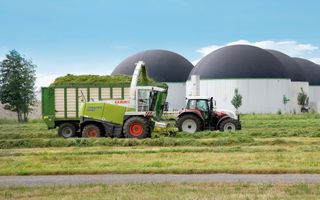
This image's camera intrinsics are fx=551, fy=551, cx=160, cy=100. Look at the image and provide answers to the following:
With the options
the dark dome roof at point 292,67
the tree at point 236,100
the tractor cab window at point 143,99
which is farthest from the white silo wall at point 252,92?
the tractor cab window at point 143,99

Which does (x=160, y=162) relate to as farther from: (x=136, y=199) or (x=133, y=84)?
(x=133, y=84)

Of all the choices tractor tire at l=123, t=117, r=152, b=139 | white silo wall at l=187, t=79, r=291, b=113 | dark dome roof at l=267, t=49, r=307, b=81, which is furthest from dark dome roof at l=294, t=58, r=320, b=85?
tractor tire at l=123, t=117, r=152, b=139

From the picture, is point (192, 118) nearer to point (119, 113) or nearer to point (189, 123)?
point (189, 123)

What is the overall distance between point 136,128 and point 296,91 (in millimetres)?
54896

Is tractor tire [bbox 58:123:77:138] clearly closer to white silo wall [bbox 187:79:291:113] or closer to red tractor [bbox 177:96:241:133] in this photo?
red tractor [bbox 177:96:241:133]

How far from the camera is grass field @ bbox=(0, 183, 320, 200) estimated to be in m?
9.28

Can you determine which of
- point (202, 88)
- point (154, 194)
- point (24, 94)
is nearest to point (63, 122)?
point (154, 194)

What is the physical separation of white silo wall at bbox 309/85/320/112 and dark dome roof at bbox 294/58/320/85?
3.13 ft

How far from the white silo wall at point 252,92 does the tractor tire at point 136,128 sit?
4355 cm

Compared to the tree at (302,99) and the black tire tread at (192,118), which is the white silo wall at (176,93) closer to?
the tree at (302,99)

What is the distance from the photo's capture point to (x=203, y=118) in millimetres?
26141

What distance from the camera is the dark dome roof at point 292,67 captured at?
76000 mm

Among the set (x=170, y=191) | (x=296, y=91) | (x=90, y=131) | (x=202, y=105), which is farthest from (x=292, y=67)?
(x=170, y=191)

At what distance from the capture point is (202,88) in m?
67.2
